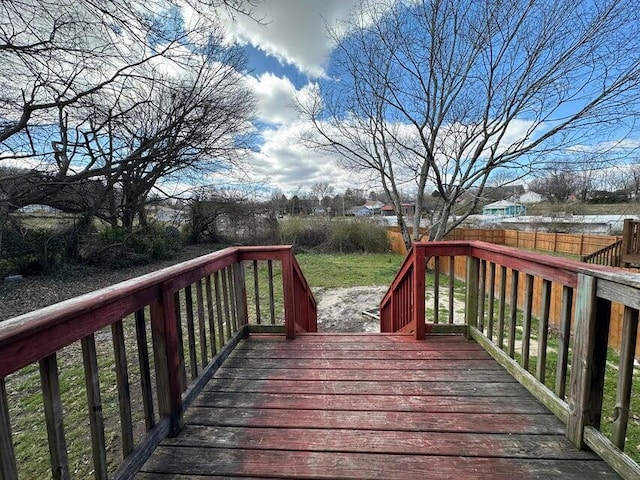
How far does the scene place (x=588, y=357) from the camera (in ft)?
4.61

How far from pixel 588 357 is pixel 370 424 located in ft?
3.48

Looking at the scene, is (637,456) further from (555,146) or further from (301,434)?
(555,146)

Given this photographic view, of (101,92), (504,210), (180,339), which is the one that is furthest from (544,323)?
(504,210)

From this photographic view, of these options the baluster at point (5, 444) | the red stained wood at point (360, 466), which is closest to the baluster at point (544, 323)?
the red stained wood at point (360, 466)

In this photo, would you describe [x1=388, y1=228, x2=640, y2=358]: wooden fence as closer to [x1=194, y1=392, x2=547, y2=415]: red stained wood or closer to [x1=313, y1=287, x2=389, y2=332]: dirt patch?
[x1=313, y1=287, x2=389, y2=332]: dirt patch

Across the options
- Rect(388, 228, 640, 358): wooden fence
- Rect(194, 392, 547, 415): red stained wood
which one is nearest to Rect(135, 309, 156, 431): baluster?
Rect(194, 392, 547, 415): red stained wood

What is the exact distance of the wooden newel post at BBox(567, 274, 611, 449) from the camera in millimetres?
1387

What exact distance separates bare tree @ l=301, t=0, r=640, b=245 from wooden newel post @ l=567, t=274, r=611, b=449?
697 centimetres

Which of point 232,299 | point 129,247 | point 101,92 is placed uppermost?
point 101,92

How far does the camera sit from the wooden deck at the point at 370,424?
1.38 m

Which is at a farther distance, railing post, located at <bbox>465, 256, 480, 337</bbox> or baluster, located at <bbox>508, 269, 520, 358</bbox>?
railing post, located at <bbox>465, 256, 480, 337</bbox>

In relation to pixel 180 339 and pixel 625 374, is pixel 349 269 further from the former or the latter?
pixel 625 374

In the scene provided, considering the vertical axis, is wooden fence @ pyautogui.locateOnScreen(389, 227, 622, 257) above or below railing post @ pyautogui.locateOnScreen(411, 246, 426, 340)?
below

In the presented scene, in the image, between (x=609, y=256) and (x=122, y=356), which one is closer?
(x=122, y=356)
